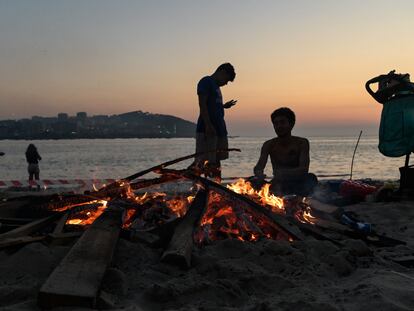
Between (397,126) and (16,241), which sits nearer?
(16,241)

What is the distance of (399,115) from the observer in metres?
8.82

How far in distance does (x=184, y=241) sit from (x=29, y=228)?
1939 mm

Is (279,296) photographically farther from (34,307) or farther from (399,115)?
(399,115)

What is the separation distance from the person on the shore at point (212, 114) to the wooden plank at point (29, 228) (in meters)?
3.29

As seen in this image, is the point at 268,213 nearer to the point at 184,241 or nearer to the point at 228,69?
the point at 184,241

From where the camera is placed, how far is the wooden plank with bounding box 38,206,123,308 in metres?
2.69

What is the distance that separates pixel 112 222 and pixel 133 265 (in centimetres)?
79

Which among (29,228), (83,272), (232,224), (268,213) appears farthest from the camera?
(232,224)

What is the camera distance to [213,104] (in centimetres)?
809

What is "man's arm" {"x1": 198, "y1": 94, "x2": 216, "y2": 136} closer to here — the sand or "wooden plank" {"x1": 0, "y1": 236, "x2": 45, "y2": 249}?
the sand

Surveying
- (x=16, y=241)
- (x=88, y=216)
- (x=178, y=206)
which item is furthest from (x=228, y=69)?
(x=16, y=241)

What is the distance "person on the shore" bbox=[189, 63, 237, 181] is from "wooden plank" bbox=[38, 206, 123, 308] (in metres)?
4.04

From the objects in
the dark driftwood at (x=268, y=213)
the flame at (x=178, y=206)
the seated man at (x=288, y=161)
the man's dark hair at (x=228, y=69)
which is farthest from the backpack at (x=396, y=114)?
the flame at (x=178, y=206)

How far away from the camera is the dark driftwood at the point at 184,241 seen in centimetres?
371
